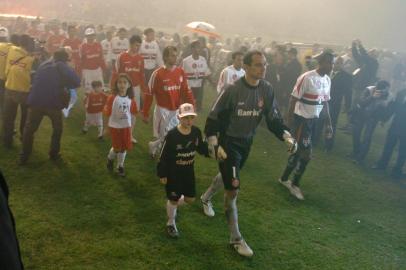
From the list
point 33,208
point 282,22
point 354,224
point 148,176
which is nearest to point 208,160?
point 148,176

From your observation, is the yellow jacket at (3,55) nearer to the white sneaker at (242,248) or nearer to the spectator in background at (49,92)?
the spectator in background at (49,92)

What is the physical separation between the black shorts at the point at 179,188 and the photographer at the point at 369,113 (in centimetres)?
629

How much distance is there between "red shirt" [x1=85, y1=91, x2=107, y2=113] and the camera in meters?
9.68

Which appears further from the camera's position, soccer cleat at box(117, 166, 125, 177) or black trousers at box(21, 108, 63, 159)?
soccer cleat at box(117, 166, 125, 177)

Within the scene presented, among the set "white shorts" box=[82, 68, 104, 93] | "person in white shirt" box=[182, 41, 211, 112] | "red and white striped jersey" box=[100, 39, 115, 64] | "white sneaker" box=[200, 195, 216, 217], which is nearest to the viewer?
"white sneaker" box=[200, 195, 216, 217]

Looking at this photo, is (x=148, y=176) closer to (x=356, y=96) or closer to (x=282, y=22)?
(x=356, y=96)

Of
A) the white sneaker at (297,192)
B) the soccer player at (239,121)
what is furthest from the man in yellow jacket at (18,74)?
the white sneaker at (297,192)

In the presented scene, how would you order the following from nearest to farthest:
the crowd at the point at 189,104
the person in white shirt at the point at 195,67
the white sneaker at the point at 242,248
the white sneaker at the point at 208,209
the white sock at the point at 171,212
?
the crowd at the point at 189,104 → the white sneaker at the point at 242,248 → the white sock at the point at 171,212 → the white sneaker at the point at 208,209 → the person in white shirt at the point at 195,67

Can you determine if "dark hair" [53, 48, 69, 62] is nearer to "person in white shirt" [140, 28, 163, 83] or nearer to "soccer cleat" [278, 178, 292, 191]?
"person in white shirt" [140, 28, 163, 83]

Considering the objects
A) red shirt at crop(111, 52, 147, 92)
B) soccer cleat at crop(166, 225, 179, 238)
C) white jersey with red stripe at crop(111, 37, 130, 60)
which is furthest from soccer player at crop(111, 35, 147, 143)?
soccer cleat at crop(166, 225, 179, 238)

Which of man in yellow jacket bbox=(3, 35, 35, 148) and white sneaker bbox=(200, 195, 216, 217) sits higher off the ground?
man in yellow jacket bbox=(3, 35, 35, 148)

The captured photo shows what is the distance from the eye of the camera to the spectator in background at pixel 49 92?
7363 mm

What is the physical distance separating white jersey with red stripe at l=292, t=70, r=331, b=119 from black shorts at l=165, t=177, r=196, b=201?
9.99ft

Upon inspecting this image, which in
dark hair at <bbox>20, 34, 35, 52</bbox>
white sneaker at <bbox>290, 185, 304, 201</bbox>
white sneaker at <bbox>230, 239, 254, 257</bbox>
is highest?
dark hair at <bbox>20, 34, 35, 52</bbox>
